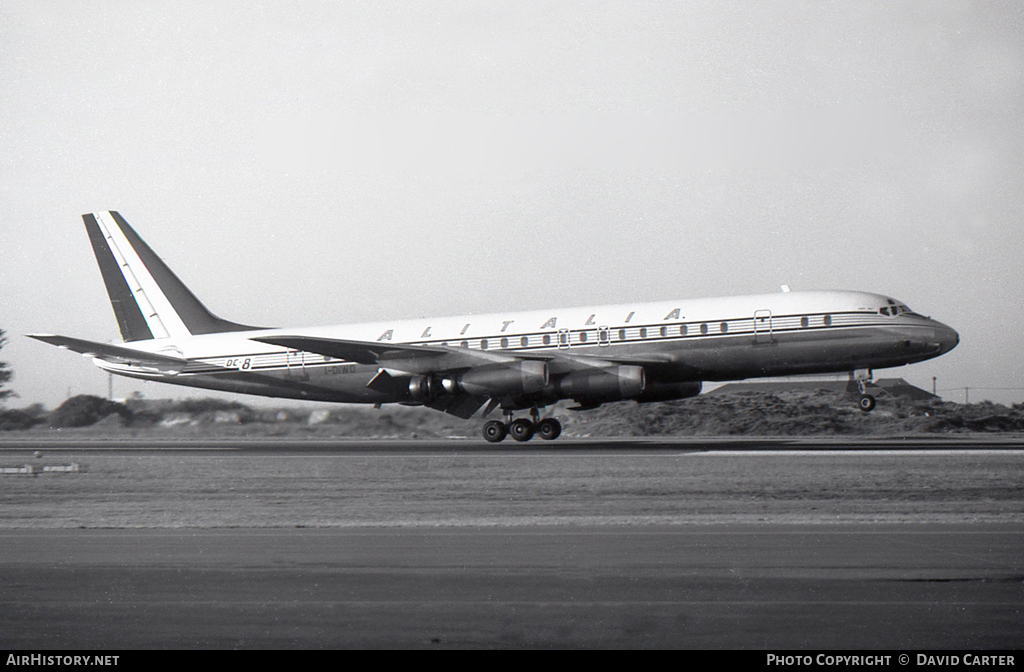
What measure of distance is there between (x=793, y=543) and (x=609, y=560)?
7.55 ft

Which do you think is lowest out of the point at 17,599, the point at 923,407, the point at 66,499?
the point at 923,407

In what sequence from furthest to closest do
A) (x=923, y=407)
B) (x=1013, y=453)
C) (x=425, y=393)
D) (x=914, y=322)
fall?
(x=923, y=407), (x=425, y=393), (x=914, y=322), (x=1013, y=453)

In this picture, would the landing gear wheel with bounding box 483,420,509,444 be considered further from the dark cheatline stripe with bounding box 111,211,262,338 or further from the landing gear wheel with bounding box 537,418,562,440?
the dark cheatline stripe with bounding box 111,211,262,338

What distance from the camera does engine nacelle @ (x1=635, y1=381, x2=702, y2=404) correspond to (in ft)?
105

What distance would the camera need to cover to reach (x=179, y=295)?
1527 inches

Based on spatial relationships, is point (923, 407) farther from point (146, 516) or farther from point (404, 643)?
point (404, 643)

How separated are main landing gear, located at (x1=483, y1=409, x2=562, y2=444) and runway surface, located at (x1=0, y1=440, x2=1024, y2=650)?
12114mm

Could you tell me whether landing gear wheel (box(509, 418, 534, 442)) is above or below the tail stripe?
below

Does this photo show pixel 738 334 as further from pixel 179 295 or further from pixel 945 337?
pixel 179 295

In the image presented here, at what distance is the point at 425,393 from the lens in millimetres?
32562

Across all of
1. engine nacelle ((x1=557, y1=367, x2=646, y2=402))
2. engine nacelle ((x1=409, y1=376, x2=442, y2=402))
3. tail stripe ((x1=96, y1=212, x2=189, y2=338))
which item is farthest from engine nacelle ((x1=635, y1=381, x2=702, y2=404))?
tail stripe ((x1=96, y1=212, x2=189, y2=338))

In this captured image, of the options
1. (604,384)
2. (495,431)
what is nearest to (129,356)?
(495,431)

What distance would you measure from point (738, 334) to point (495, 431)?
8395 millimetres
